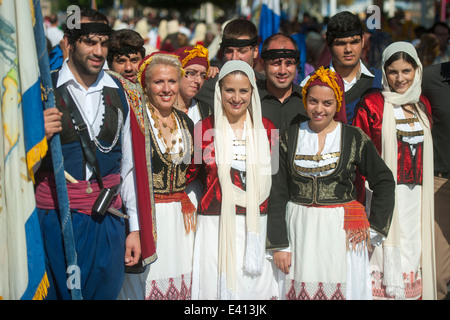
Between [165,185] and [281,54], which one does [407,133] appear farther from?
[165,185]

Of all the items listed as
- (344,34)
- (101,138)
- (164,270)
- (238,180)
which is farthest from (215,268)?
(344,34)

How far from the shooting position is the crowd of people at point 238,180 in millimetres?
3650

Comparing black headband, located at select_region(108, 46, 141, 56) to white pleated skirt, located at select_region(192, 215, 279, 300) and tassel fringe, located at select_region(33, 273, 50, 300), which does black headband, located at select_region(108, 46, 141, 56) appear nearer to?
white pleated skirt, located at select_region(192, 215, 279, 300)

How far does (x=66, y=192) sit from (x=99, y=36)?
1.01 m

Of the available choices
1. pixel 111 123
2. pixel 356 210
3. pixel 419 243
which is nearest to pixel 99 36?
pixel 111 123

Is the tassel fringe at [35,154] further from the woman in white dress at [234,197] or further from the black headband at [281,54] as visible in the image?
the black headband at [281,54]

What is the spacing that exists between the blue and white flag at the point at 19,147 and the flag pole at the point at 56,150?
0.30 ft

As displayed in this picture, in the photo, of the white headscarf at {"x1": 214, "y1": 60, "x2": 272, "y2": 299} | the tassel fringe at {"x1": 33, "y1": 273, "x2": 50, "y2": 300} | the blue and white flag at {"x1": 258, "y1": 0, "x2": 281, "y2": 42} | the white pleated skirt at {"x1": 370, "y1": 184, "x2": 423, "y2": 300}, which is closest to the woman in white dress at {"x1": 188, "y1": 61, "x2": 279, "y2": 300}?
the white headscarf at {"x1": 214, "y1": 60, "x2": 272, "y2": 299}

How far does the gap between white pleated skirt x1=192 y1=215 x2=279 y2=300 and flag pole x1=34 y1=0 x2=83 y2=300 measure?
1.14 metres

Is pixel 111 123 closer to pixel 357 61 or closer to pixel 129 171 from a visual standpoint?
pixel 129 171

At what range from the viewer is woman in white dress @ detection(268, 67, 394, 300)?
163 inches

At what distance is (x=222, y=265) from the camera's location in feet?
13.8
